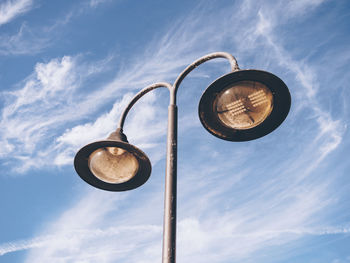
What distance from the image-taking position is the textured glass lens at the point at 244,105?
3.40m

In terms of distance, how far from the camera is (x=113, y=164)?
3850 mm

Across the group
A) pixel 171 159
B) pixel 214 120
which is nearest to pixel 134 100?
pixel 214 120

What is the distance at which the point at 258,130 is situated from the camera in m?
3.67

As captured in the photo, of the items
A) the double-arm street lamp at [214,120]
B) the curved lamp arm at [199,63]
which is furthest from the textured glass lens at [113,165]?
the curved lamp arm at [199,63]

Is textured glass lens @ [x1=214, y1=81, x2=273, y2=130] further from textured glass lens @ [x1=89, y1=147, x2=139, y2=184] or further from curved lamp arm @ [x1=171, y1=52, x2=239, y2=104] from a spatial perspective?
textured glass lens @ [x1=89, y1=147, x2=139, y2=184]

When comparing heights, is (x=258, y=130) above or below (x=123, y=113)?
below

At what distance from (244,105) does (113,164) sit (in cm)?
201

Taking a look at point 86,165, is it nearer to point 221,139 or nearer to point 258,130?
point 221,139

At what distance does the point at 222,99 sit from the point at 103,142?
1.70m

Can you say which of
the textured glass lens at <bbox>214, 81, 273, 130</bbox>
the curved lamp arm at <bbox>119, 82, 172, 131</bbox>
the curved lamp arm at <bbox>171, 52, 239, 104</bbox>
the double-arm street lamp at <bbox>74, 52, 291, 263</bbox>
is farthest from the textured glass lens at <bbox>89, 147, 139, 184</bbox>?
the textured glass lens at <bbox>214, 81, 273, 130</bbox>

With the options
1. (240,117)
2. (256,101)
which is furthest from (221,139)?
(256,101)

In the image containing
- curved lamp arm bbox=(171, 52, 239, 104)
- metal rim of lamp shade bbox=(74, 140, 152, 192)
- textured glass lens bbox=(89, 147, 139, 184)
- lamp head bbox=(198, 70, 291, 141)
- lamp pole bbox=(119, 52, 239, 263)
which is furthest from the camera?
textured glass lens bbox=(89, 147, 139, 184)

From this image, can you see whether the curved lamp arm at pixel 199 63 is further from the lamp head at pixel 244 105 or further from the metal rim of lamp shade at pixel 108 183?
the metal rim of lamp shade at pixel 108 183

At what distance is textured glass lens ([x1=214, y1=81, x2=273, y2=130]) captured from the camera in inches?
134
